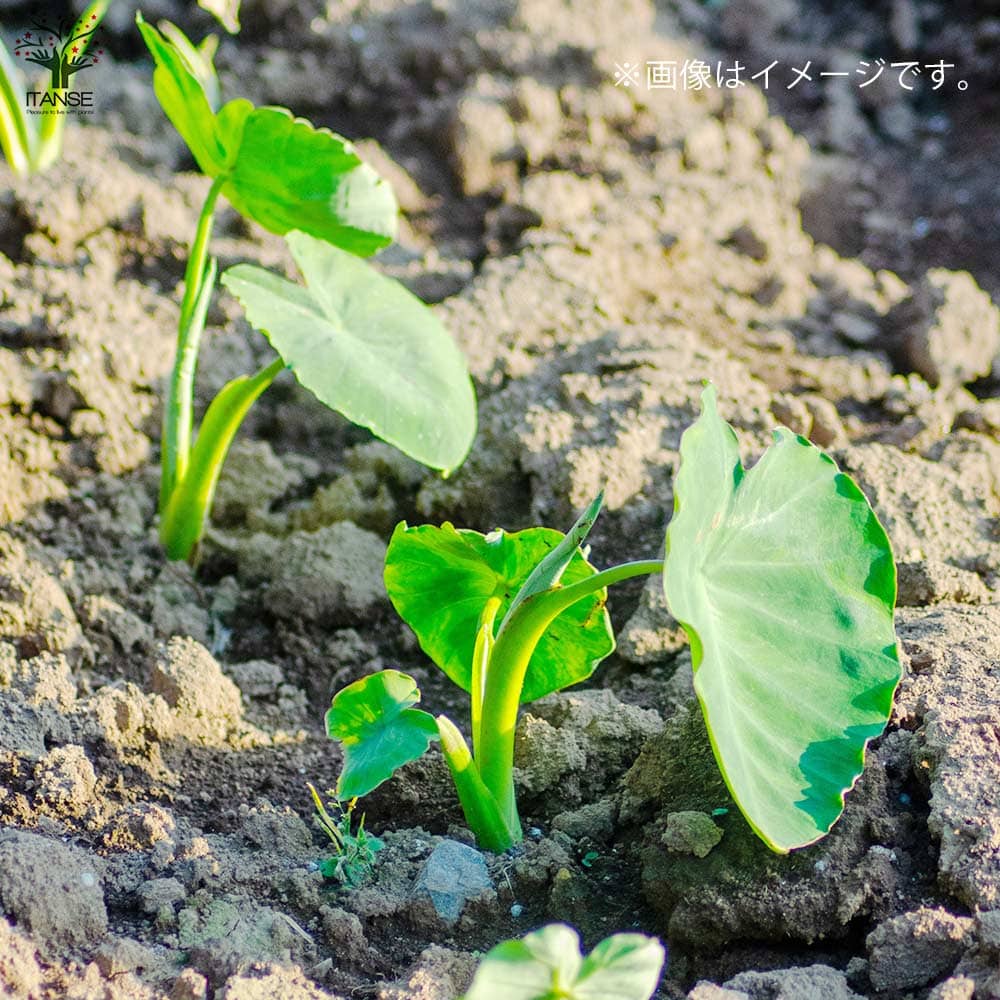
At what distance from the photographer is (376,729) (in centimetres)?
136

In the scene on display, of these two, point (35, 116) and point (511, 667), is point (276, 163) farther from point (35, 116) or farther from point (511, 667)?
point (35, 116)

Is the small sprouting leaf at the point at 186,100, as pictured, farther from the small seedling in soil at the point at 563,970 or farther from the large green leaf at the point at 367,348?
the small seedling in soil at the point at 563,970

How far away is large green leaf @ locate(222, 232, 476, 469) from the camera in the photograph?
1598 mm

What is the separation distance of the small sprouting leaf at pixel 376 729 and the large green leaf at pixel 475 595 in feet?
0.50

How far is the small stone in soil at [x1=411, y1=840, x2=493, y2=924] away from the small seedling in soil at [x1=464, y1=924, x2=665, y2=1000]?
40cm

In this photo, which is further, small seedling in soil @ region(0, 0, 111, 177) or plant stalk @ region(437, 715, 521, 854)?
small seedling in soil @ region(0, 0, 111, 177)

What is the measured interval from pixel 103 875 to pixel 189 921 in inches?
5.0

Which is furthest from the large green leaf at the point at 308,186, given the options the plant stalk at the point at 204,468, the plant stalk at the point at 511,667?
the plant stalk at the point at 511,667

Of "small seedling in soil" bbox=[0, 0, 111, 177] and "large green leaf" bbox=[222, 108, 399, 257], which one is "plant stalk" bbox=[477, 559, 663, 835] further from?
"small seedling in soil" bbox=[0, 0, 111, 177]

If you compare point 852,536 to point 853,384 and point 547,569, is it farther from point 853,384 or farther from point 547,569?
point 853,384

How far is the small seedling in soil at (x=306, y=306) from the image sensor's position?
1.63 m

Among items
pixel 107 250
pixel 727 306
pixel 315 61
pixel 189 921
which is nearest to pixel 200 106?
pixel 107 250

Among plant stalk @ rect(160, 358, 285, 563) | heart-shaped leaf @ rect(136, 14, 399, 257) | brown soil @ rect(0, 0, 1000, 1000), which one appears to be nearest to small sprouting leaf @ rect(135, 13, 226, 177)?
heart-shaped leaf @ rect(136, 14, 399, 257)

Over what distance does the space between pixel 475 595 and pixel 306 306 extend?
55 centimetres
